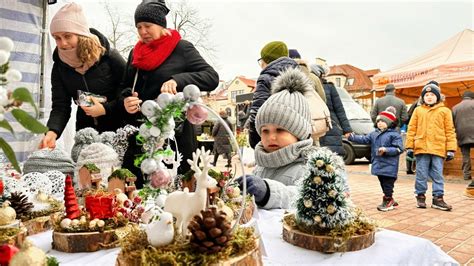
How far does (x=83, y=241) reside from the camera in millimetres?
1119

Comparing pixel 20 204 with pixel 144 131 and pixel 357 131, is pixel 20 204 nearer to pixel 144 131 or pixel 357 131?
pixel 144 131

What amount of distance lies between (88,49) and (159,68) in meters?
0.39

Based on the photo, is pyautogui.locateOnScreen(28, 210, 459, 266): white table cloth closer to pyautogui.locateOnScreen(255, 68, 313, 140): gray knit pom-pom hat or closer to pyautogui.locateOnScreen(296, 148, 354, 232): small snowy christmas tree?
pyautogui.locateOnScreen(296, 148, 354, 232): small snowy christmas tree

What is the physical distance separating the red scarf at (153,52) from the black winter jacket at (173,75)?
0.04m

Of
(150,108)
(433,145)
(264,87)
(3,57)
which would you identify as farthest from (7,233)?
(433,145)

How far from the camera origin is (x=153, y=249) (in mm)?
828

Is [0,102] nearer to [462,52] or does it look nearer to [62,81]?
[62,81]

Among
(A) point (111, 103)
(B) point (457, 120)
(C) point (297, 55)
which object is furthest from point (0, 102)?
(B) point (457, 120)

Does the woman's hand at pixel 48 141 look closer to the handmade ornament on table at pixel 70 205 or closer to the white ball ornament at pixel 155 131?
the handmade ornament on table at pixel 70 205

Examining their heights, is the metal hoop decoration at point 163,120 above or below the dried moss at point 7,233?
above

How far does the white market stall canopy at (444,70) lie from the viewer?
771 centimetres

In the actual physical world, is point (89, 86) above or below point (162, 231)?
above

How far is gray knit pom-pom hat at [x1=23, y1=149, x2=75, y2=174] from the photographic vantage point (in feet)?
7.45

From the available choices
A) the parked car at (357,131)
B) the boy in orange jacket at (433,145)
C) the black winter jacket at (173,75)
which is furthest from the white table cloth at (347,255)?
the parked car at (357,131)
